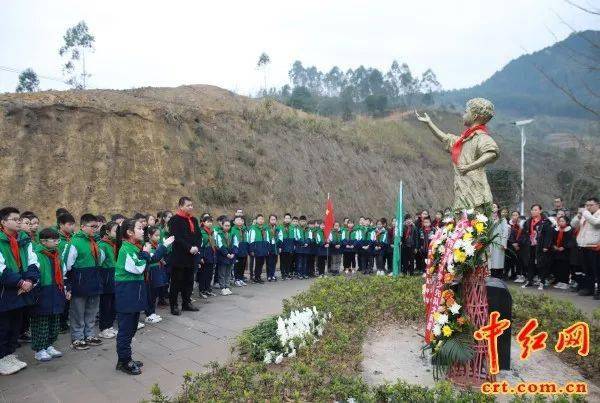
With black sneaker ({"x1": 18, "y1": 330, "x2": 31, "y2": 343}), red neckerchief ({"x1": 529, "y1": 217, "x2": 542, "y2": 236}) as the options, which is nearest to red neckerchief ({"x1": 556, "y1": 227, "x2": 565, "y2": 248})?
red neckerchief ({"x1": 529, "y1": 217, "x2": 542, "y2": 236})

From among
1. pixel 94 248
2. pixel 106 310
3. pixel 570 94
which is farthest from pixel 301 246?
pixel 570 94

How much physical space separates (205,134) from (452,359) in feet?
64.1

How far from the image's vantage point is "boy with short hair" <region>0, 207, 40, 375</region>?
16.7ft

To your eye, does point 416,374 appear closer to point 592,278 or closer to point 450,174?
point 592,278

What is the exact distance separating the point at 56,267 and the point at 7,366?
1312 mm

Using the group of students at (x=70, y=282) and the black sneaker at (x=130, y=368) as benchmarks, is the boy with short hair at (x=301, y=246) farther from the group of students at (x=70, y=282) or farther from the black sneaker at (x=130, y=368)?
the black sneaker at (x=130, y=368)

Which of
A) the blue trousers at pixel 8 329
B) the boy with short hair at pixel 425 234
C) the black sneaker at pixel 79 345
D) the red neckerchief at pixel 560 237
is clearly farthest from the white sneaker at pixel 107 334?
the red neckerchief at pixel 560 237

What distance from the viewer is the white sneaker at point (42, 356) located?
5516mm

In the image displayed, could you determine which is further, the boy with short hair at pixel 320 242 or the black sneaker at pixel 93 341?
the boy with short hair at pixel 320 242

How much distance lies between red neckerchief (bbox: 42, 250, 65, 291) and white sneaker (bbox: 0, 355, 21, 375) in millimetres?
1004

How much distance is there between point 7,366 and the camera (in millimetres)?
5125

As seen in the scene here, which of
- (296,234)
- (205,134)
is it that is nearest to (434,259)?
(296,234)

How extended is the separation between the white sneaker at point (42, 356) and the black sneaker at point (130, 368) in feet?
3.75

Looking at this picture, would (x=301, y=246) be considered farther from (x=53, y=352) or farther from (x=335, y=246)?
(x=53, y=352)
